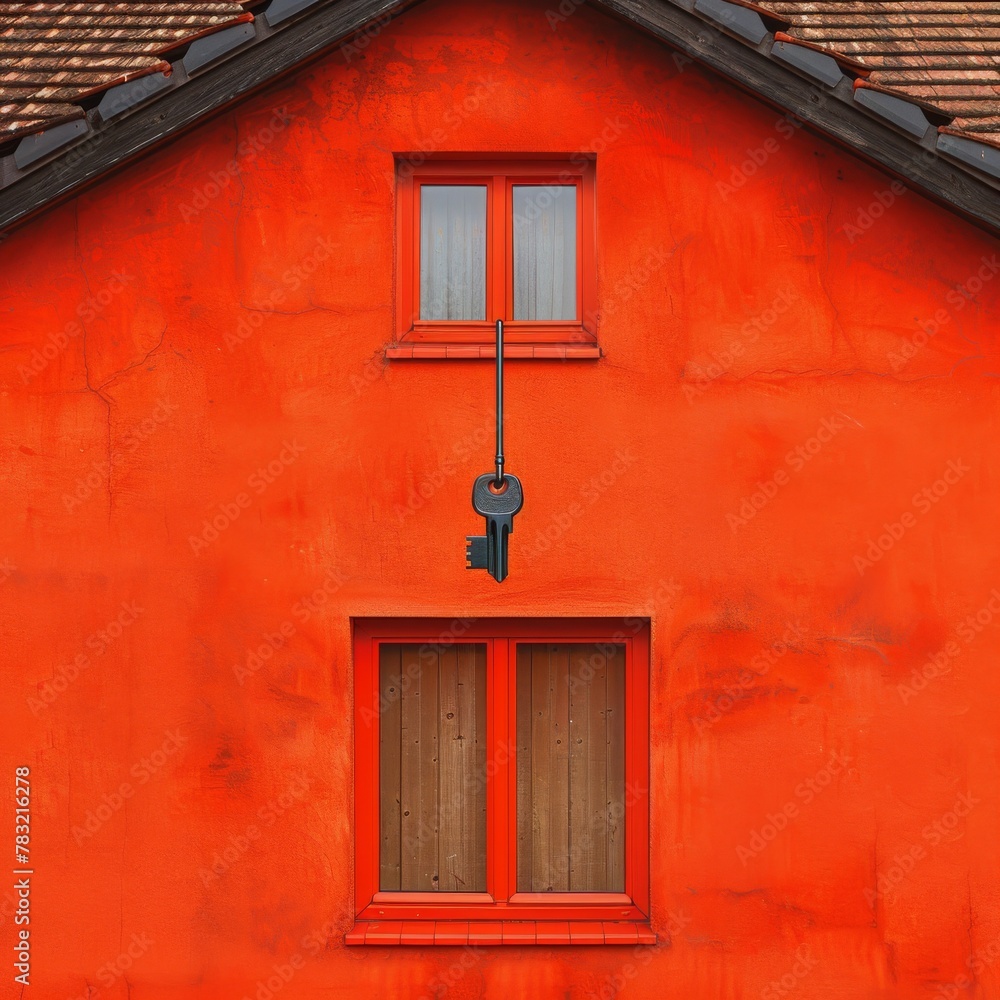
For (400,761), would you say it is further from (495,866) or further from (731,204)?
(731,204)

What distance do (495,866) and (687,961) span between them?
117 cm

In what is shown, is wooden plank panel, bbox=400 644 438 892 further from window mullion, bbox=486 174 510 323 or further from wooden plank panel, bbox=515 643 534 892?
window mullion, bbox=486 174 510 323

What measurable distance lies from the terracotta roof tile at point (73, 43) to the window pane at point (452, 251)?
1519 mm

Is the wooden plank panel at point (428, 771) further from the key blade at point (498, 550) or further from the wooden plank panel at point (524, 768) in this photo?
the key blade at point (498, 550)

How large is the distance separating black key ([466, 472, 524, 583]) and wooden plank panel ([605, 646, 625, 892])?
0.92 metres

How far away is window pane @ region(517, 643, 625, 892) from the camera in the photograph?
6.27 meters

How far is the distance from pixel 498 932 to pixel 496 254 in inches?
150

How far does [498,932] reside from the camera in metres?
6.06

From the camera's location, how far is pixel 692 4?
5.62 metres

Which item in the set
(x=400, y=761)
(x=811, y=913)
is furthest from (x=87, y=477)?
(x=811, y=913)

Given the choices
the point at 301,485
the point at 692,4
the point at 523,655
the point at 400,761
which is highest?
the point at 692,4

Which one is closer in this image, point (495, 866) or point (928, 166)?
point (928, 166)

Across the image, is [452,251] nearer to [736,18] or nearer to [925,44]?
[736,18]

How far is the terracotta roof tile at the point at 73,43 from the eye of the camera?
6219mm
